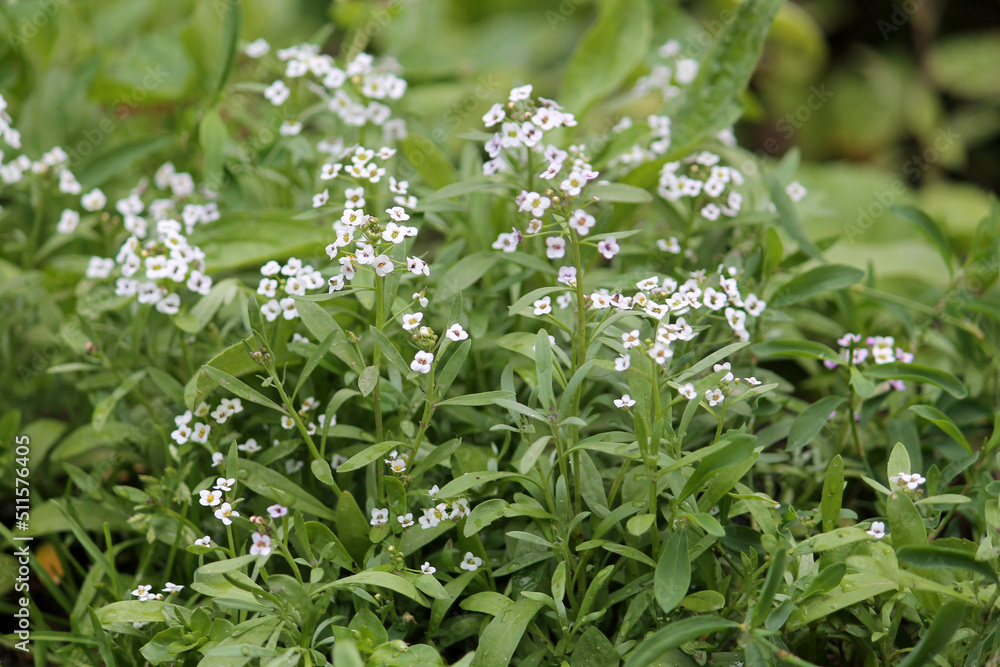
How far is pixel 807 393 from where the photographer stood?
2195 mm

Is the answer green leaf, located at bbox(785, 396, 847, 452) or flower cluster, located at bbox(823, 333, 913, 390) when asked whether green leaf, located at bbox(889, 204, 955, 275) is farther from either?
green leaf, located at bbox(785, 396, 847, 452)

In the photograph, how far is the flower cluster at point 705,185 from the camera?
1851mm

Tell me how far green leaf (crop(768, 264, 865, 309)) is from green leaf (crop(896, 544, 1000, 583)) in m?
0.66

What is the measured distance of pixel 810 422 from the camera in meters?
1.60

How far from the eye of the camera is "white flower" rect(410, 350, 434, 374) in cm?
132

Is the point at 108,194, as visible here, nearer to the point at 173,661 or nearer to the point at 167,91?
the point at 167,91

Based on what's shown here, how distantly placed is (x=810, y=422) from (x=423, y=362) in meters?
0.80

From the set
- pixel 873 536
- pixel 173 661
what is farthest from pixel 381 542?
pixel 873 536

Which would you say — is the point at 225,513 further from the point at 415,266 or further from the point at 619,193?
the point at 619,193

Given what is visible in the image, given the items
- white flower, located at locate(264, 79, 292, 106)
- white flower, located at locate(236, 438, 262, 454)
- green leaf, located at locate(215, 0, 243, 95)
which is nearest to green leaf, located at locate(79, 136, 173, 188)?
green leaf, located at locate(215, 0, 243, 95)

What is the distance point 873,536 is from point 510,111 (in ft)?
3.28

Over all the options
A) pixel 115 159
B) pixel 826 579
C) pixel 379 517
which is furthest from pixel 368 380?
pixel 115 159

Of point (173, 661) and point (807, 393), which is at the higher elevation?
point (173, 661)

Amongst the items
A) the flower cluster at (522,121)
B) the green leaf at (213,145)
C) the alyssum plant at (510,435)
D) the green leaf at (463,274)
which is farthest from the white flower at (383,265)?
the green leaf at (213,145)
